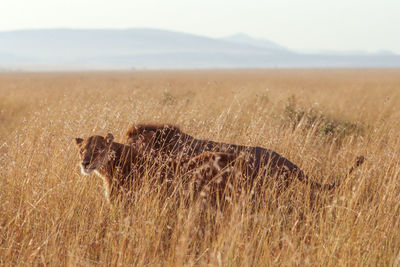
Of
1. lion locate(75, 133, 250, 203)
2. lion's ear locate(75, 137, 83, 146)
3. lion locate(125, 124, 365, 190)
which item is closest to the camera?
lion locate(75, 133, 250, 203)

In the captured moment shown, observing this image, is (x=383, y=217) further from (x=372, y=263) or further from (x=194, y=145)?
(x=194, y=145)

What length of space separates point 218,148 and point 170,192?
1148 mm

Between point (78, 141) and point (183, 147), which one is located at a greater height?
point (78, 141)

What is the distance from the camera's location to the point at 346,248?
328 centimetres

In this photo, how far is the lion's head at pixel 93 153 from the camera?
4104mm

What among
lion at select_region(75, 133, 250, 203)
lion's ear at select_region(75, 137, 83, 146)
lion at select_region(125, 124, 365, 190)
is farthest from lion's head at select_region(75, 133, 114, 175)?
lion at select_region(125, 124, 365, 190)

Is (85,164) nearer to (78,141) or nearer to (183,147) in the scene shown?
(78,141)

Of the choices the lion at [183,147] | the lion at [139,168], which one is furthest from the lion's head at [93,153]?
the lion at [183,147]

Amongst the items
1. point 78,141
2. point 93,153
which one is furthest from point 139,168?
point 78,141

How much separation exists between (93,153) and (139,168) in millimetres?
460

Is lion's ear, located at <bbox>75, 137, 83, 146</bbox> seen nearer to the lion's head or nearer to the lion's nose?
the lion's head

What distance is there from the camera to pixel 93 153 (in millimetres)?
4215

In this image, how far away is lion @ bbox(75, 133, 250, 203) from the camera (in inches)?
160

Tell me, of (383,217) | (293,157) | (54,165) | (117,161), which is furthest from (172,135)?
(383,217)
